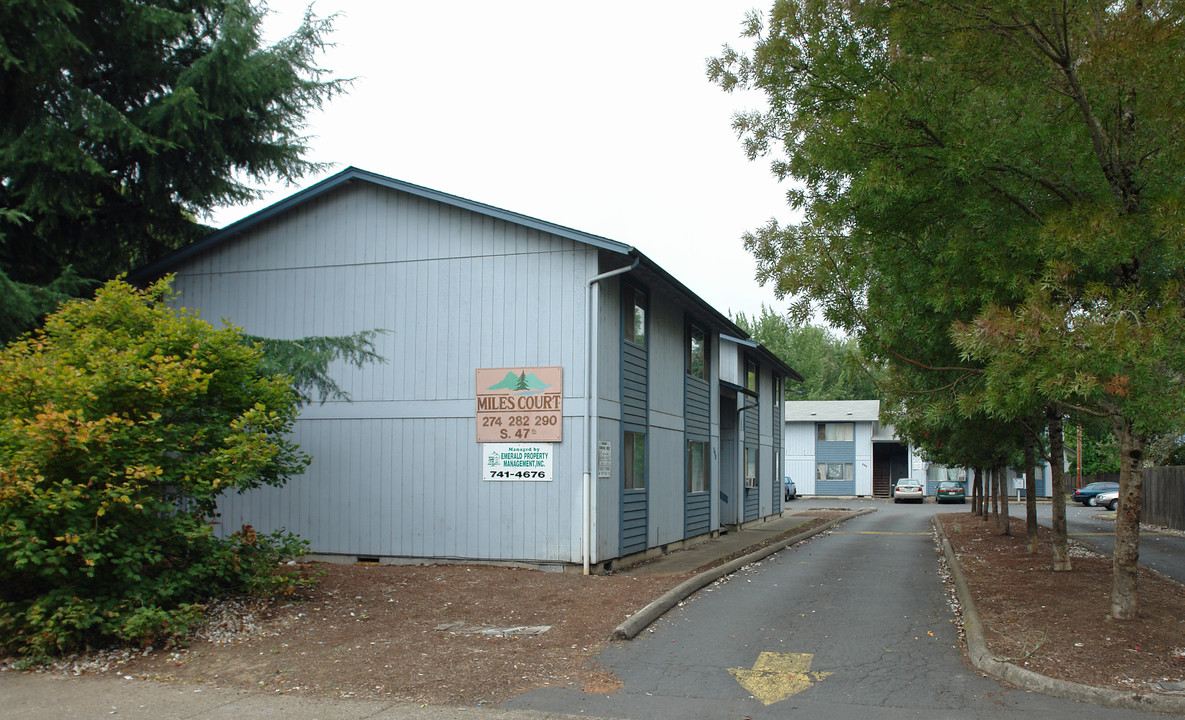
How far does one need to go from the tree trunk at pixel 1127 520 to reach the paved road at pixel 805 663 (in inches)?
69.3

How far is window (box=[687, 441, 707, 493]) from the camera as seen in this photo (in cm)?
2016

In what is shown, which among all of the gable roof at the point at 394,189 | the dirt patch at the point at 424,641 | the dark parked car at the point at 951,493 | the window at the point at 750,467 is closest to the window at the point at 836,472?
the dark parked car at the point at 951,493

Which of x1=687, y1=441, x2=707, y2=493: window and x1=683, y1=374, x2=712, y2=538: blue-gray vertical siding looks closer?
x1=683, y1=374, x2=712, y2=538: blue-gray vertical siding

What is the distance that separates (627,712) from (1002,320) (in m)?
4.63

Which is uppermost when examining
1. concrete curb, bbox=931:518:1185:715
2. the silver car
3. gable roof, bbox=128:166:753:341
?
gable roof, bbox=128:166:753:341

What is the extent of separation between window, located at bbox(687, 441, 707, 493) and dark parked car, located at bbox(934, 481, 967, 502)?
3260cm

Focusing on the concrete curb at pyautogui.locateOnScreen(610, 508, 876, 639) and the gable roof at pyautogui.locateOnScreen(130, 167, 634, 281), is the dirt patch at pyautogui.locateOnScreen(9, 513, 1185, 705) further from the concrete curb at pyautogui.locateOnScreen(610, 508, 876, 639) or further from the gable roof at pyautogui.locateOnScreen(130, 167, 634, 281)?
the gable roof at pyautogui.locateOnScreen(130, 167, 634, 281)

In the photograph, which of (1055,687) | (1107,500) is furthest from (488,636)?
(1107,500)

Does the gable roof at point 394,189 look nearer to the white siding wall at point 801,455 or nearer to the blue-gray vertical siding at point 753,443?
the blue-gray vertical siding at point 753,443

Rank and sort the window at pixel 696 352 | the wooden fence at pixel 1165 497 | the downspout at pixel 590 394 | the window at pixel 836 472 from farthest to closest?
the window at pixel 836 472, the wooden fence at pixel 1165 497, the window at pixel 696 352, the downspout at pixel 590 394

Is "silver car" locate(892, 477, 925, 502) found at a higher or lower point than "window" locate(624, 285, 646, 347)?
lower

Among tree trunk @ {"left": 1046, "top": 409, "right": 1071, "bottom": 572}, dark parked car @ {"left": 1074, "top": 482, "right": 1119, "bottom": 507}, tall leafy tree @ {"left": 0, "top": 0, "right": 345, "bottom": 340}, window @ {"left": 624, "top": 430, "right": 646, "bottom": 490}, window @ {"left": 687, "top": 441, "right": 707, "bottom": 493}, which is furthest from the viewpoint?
dark parked car @ {"left": 1074, "top": 482, "right": 1119, "bottom": 507}

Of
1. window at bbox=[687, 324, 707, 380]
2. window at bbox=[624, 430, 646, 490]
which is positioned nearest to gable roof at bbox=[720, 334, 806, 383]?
window at bbox=[687, 324, 707, 380]

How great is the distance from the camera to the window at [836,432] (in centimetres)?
5781
